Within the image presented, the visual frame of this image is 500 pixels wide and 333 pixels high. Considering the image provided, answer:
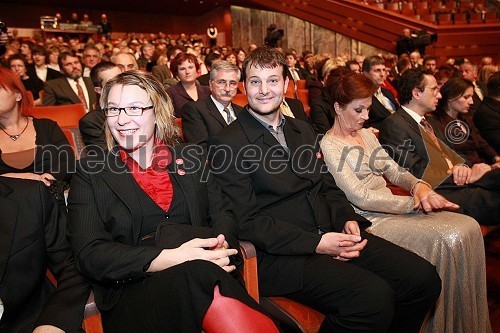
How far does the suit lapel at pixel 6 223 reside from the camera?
121 centimetres

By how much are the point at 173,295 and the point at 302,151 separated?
0.85 metres

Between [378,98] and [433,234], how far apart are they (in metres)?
2.18

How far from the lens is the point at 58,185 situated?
5.22 ft

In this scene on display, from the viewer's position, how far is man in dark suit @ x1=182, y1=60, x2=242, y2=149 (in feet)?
9.04

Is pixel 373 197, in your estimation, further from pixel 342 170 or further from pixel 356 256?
pixel 356 256

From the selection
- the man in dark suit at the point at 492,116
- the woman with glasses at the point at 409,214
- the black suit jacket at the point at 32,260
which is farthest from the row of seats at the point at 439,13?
the black suit jacket at the point at 32,260

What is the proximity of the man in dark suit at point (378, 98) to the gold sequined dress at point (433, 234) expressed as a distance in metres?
1.63

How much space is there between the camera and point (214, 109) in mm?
2840

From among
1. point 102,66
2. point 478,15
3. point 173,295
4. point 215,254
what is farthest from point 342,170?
point 478,15

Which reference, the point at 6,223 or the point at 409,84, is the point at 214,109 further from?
the point at 6,223

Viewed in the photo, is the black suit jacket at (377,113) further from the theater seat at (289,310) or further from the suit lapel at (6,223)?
the suit lapel at (6,223)

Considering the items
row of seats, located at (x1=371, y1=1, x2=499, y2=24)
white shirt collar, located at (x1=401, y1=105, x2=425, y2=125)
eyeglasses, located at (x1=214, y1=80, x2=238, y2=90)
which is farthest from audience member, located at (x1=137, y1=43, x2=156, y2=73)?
row of seats, located at (x1=371, y1=1, x2=499, y2=24)

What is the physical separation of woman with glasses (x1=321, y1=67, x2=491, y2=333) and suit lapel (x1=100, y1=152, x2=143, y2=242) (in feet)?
2.95

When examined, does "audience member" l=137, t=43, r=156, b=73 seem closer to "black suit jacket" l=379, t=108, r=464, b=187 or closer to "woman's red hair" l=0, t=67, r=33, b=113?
"woman's red hair" l=0, t=67, r=33, b=113
